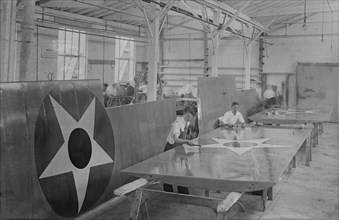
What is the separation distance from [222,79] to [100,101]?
6.23m

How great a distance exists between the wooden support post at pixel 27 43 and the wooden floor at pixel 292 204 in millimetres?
2086

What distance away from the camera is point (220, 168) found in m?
4.60

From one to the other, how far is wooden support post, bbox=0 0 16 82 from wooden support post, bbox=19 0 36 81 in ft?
1.79

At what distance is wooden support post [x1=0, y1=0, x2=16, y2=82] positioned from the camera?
4.05 m

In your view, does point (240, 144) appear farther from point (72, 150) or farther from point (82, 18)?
point (82, 18)

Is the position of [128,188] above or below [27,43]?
below

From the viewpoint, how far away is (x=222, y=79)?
10.9m

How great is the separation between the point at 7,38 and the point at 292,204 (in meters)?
4.54

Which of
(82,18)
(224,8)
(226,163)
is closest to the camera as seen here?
(226,163)

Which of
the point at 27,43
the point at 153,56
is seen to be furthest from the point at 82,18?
the point at 27,43

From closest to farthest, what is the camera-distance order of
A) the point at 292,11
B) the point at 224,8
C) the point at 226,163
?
the point at 226,163
the point at 224,8
the point at 292,11

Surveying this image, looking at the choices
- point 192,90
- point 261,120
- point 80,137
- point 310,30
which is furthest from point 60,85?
point 310,30

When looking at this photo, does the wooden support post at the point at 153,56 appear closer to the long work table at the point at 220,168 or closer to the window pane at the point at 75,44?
the long work table at the point at 220,168

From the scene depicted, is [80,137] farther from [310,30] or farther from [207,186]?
[310,30]
